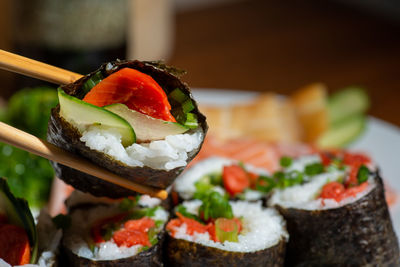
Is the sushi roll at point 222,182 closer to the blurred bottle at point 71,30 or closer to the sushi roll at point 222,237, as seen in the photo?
the sushi roll at point 222,237

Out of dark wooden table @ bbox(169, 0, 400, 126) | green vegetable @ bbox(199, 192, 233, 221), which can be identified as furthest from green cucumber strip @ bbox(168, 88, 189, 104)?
dark wooden table @ bbox(169, 0, 400, 126)

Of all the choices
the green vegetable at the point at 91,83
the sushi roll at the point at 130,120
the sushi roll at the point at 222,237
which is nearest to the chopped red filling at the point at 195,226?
the sushi roll at the point at 222,237

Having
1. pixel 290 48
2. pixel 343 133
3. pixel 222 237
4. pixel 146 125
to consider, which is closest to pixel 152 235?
pixel 222 237

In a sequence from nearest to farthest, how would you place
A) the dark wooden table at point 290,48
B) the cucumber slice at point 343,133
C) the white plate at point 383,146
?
the white plate at point 383,146 → the cucumber slice at point 343,133 → the dark wooden table at point 290,48

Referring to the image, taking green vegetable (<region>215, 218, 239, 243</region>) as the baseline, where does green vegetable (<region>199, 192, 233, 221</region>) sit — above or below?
above

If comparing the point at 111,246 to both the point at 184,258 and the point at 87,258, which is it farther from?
the point at 184,258

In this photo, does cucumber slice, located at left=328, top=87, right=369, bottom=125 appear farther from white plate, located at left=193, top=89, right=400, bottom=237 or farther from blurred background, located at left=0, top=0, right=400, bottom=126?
blurred background, located at left=0, top=0, right=400, bottom=126

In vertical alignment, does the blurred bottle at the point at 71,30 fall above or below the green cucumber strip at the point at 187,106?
above
